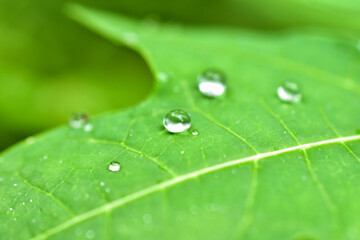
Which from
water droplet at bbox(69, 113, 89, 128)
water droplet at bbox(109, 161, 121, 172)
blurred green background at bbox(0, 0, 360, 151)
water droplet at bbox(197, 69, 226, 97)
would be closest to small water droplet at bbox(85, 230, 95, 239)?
water droplet at bbox(109, 161, 121, 172)

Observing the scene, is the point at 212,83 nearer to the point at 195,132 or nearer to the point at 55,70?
the point at 195,132

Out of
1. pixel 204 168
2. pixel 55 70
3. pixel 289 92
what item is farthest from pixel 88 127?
pixel 55 70

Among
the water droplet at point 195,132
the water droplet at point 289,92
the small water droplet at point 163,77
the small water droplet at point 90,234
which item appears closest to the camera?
the small water droplet at point 90,234

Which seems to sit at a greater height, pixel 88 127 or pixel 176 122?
pixel 176 122

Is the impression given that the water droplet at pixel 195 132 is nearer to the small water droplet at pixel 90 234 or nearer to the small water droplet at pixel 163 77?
the small water droplet at pixel 163 77

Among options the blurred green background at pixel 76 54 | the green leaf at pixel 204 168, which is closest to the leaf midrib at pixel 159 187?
the green leaf at pixel 204 168

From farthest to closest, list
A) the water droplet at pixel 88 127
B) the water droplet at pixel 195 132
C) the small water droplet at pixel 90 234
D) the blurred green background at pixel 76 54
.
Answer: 1. the blurred green background at pixel 76 54
2. the water droplet at pixel 88 127
3. the water droplet at pixel 195 132
4. the small water droplet at pixel 90 234
